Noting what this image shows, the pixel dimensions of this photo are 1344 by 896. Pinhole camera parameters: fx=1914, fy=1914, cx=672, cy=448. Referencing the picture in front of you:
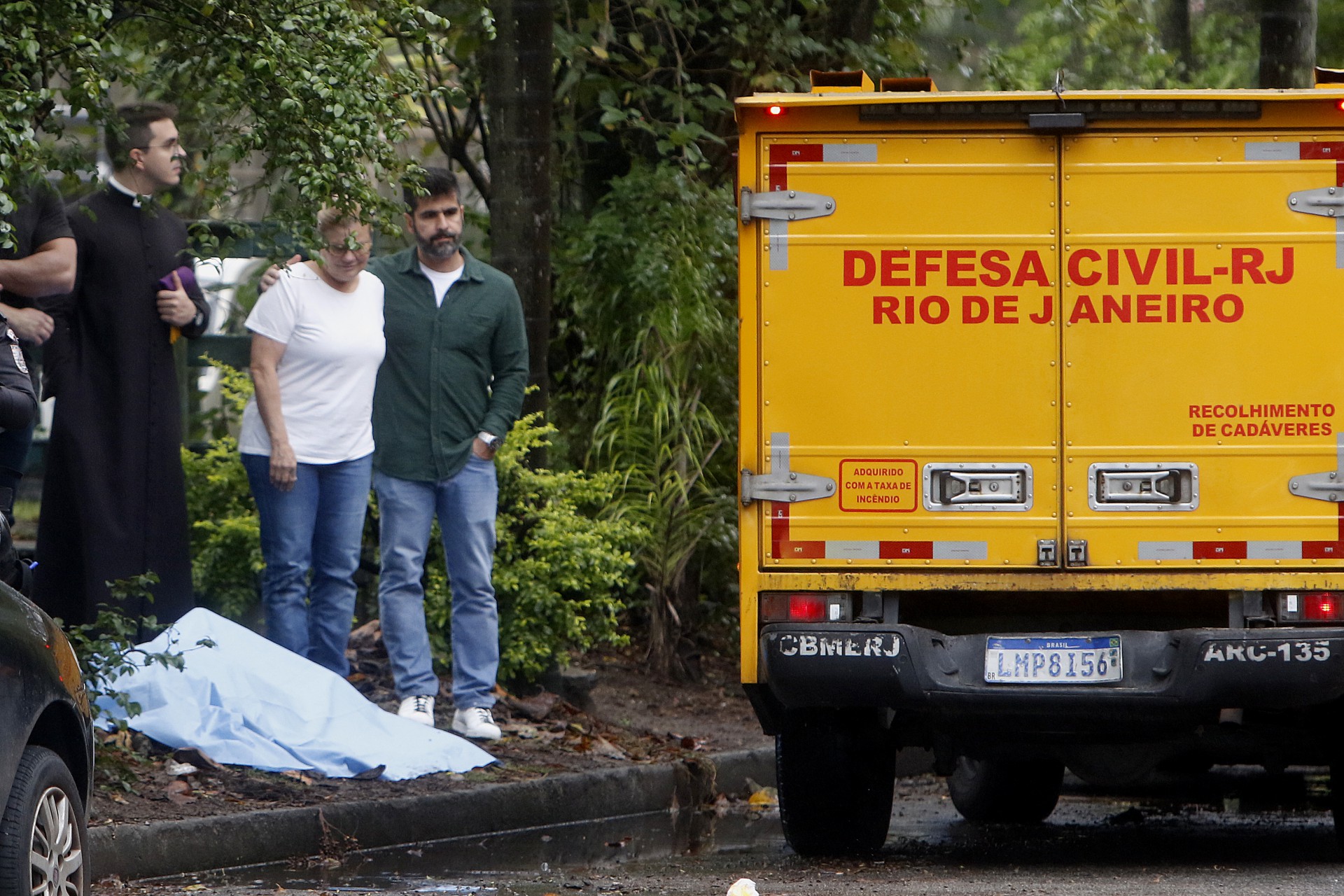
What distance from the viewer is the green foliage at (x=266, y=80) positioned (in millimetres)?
5984

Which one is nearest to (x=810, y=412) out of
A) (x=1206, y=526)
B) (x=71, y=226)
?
(x=1206, y=526)

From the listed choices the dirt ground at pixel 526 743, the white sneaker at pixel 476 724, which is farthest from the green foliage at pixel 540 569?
the white sneaker at pixel 476 724

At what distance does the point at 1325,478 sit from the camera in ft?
20.2

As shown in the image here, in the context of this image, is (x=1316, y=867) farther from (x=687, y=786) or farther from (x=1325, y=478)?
(x=687, y=786)

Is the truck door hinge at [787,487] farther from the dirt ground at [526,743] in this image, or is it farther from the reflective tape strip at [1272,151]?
the dirt ground at [526,743]

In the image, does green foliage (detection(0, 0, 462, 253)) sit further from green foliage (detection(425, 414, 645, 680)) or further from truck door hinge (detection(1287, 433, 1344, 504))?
truck door hinge (detection(1287, 433, 1344, 504))

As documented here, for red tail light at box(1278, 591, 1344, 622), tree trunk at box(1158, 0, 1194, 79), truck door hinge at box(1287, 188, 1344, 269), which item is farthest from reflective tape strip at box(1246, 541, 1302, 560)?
tree trunk at box(1158, 0, 1194, 79)

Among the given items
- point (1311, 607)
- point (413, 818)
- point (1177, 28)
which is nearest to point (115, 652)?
point (413, 818)

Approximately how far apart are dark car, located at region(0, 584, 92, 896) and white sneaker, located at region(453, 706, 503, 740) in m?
3.41

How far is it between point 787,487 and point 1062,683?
42.5 inches

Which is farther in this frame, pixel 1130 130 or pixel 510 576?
pixel 510 576

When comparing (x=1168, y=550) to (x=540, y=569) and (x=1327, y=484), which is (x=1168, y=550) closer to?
(x=1327, y=484)

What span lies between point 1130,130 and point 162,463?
13.5 ft

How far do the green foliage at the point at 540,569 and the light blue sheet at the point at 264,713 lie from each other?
1.20 metres
